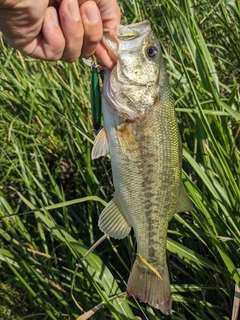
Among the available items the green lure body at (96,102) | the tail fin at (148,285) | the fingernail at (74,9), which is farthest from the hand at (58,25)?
the tail fin at (148,285)

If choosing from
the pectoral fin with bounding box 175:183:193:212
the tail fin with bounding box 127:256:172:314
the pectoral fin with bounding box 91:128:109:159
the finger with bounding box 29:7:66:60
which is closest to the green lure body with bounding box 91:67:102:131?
the pectoral fin with bounding box 91:128:109:159

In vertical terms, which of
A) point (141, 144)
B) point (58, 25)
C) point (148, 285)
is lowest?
point (148, 285)

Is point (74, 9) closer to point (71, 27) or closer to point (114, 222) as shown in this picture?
point (71, 27)

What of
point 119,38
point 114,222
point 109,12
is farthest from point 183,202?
point 109,12

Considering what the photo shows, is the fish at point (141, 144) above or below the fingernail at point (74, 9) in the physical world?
below

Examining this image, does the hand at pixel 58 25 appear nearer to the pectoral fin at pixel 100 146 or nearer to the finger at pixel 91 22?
the finger at pixel 91 22

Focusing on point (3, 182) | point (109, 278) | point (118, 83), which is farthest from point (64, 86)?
point (109, 278)
